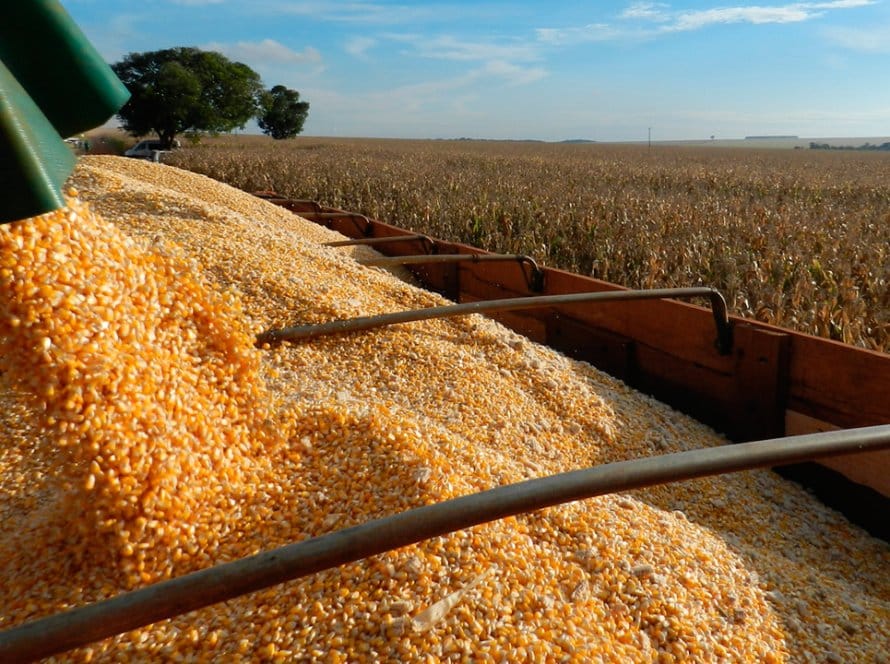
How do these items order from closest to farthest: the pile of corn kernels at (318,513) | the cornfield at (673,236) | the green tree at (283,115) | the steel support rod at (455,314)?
the pile of corn kernels at (318,513)
the steel support rod at (455,314)
the cornfield at (673,236)
the green tree at (283,115)

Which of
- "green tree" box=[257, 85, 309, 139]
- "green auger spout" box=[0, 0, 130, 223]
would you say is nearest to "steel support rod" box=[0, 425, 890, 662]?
"green auger spout" box=[0, 0, 130, 223]

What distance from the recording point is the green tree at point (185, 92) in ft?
124

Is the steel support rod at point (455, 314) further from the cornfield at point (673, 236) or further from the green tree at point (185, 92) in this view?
the green tree at point (185, 92)

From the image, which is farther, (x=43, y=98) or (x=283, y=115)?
(x=283, y=115)

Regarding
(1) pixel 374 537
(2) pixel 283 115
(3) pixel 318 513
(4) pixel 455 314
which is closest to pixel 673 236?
(4) pixel 455 314

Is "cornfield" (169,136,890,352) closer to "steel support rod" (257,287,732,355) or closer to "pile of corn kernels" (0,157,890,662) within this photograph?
"steel support rod" (257,287,732,355)

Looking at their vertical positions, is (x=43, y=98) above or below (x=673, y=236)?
above

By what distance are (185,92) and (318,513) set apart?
41.5 metres

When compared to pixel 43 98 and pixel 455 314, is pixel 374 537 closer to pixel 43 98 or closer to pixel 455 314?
pixel 43 98

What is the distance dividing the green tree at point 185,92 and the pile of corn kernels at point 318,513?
1526 inches

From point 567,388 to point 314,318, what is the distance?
1003 mm

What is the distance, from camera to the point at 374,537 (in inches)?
35.6

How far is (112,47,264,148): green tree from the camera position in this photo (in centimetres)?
3784


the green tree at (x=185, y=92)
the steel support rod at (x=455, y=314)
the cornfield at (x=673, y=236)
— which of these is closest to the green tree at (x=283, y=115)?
the green tree at (x=185, y=92)
